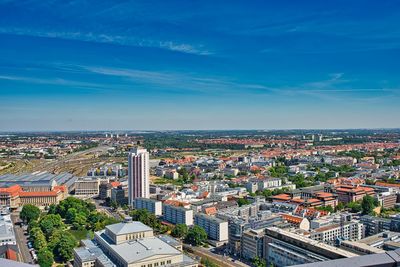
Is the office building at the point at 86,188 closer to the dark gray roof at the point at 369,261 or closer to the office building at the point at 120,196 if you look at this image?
the office building at the point at 120,196

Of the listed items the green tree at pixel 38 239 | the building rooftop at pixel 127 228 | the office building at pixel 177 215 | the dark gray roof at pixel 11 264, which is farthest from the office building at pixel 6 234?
the dark gray roof at pixel 11 264

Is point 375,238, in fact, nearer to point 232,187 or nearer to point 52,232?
point 52,232

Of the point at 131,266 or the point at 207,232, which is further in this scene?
the point at 207,232

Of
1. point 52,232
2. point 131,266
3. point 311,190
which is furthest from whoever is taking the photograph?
point 311,190

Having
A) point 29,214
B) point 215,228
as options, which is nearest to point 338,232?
point 215,228

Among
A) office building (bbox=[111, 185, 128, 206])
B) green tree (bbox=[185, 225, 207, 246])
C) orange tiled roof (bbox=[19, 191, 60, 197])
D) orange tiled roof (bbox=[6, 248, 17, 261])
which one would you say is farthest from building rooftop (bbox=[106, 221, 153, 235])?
orange tiled roof (bbox=[19, 191, 60, 197])

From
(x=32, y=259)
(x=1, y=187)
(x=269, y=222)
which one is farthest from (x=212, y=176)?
(x=32, y=259)

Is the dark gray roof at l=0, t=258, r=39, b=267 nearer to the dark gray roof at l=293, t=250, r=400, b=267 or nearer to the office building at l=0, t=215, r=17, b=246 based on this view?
the dark gray roof at l=293, t=250, r=400, b=267
